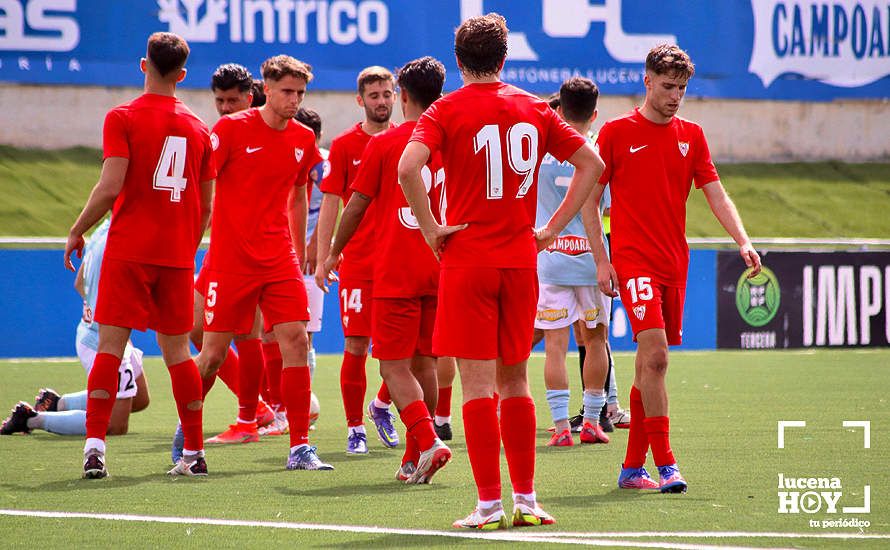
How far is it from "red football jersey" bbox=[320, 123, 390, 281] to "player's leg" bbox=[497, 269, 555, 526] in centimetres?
264

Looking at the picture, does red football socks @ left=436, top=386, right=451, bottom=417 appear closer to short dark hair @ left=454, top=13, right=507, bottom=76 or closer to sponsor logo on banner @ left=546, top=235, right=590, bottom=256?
sponsor logo on banner @ left=546, top=235, right=590, bottom=256

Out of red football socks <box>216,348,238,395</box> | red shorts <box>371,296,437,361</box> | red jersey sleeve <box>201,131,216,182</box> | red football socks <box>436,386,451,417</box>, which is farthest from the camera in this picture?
red football socks <box>216,348,238,395</box>

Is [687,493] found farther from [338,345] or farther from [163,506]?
[338,345]

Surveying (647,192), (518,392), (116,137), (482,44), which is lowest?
(518,392)

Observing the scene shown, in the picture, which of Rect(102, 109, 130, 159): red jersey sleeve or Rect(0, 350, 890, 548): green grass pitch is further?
Rect(102, 109, 130, 159): red jersey sleeve

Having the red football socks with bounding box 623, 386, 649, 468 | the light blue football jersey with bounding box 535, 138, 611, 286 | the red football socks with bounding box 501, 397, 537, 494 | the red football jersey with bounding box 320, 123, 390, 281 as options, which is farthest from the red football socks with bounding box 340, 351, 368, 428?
the red football socks with bounding box 501, 397, 537, 494

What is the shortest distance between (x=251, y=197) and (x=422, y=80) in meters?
1.30

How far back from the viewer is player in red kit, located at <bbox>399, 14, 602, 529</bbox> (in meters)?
5.44

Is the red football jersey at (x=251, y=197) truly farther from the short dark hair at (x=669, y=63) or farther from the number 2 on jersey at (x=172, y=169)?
the short dark hair at (x=669, y=63)

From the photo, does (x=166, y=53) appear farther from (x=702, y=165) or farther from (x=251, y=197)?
(x=702, y=165)

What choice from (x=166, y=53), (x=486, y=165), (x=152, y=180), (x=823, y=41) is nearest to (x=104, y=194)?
(x=152, y=180)

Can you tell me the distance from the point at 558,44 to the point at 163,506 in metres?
21.9

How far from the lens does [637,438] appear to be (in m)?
6.64

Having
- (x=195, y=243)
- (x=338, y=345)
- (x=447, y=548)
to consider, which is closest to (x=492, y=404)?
(x=447, y=548)
